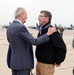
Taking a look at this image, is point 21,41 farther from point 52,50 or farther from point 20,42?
point 52,50

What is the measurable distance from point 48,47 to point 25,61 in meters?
0.46

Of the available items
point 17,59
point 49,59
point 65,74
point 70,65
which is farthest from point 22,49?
point 70,65

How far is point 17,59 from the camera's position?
4844 mm

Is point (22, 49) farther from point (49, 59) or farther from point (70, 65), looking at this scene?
point (70, 65)

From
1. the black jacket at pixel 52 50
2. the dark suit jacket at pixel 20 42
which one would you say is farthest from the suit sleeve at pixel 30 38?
A: the black jacket at pixel 52 50

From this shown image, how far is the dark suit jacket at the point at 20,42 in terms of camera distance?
4793 millimetres

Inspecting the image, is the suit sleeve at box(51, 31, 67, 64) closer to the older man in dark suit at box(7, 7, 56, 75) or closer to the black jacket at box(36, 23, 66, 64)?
the black jacket at box(36, 23, 66, 64)

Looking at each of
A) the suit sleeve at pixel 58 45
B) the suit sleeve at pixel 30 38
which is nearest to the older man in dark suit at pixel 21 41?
the suit sleeve at pixel 30 38

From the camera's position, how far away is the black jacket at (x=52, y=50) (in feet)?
16.1

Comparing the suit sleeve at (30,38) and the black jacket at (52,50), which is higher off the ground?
the suit sleeve at (30,38)

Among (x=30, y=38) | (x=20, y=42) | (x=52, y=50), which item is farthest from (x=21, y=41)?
(x=52, y=50)

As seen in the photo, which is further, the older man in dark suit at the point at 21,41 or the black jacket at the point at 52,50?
the black jacket at the point at 52,50

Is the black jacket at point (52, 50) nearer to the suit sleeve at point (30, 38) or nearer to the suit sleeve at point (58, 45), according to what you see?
the suit sleeve at point (58, 45)

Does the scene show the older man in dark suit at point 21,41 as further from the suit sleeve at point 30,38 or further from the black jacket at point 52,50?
the black jacket at point 52,50
